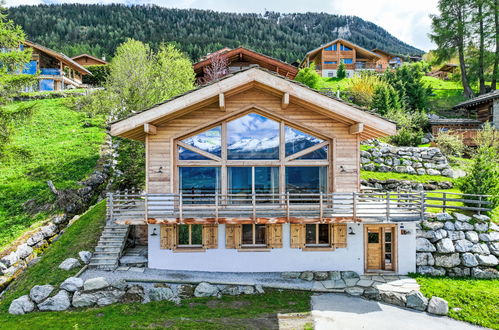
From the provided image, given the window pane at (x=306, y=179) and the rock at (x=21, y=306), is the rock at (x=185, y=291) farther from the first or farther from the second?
the window pane at (x=306, y=179)

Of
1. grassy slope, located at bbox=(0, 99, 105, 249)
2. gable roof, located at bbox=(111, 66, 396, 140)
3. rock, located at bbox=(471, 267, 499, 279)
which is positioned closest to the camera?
gable roof, located at bbox=(111, 66, 396, 140)

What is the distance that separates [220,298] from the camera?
1115 cm

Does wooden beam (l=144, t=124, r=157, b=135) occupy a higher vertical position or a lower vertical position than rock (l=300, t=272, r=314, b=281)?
higher

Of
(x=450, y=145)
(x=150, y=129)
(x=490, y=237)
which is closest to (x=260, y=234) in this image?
(x=150, y=129)

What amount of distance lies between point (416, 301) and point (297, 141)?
23.4 ft

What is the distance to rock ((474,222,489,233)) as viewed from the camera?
1284 centimetres

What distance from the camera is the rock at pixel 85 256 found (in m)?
12.7

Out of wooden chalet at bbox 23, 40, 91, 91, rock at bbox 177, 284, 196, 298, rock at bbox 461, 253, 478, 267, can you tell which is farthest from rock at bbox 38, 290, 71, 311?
wooden chalet at bbox 23, 40, 91, 91

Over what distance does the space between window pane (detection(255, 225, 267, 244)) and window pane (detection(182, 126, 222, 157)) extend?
3436mm

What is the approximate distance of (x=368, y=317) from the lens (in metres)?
10.0

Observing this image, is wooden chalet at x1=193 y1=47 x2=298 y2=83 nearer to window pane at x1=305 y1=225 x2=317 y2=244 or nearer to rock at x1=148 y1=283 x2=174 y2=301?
window pane at x1=305 y1=225 x2=317 y2=244

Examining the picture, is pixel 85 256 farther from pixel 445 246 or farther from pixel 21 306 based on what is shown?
pixel 445 246

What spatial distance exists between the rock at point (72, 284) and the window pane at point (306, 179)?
335 inches

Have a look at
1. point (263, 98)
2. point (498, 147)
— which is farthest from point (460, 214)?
point (498, 147)
